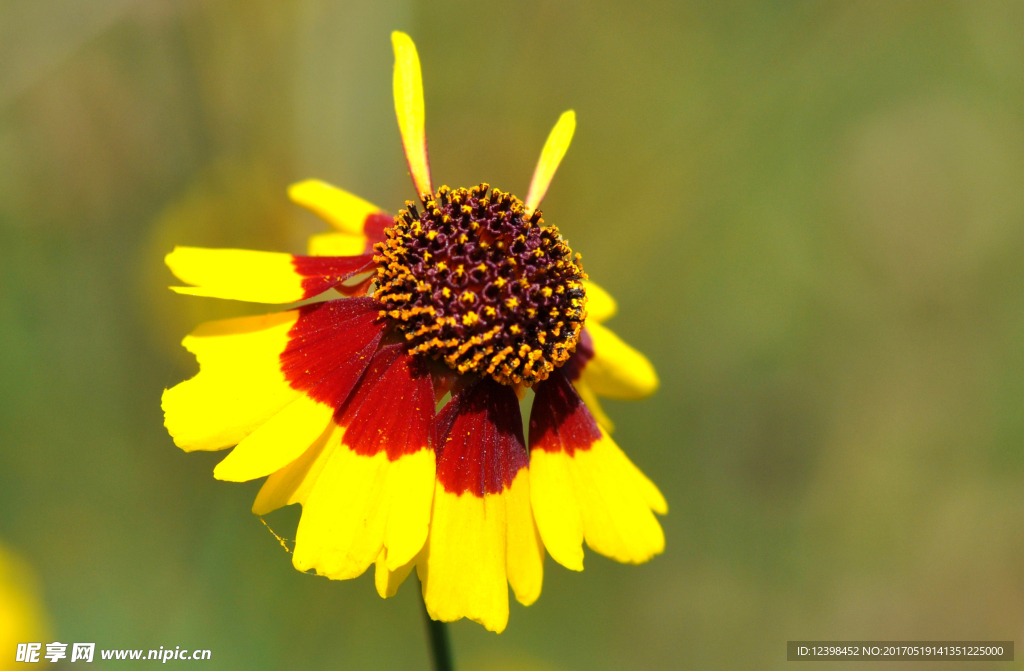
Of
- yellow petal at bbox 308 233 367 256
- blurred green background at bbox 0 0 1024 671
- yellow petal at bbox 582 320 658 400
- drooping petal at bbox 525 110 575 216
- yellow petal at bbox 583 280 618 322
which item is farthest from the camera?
blurred green background at bbox 0 0 1024 671

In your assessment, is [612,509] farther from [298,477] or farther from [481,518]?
[298,477]

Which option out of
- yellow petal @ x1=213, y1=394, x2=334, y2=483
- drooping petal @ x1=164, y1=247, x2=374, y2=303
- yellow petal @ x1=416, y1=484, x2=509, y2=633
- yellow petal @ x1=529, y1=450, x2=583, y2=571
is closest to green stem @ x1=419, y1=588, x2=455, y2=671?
yellow petal @ x1=416, y1=484, x2=509, y2=633

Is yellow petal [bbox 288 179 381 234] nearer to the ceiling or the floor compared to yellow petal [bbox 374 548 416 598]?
nearer to the ceiling

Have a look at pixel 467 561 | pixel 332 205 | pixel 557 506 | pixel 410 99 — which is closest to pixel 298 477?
pixel 467 561

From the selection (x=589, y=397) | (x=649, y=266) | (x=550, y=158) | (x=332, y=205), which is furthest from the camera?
(x=649, y=266)

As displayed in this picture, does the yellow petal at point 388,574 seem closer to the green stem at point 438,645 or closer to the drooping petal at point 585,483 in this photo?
the green stem at point 438,645

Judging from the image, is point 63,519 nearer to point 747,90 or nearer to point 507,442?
point 507,442

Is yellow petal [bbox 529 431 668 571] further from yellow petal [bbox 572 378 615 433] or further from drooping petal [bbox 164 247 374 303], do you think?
drooping petal [bbox 164 247 374 303]
